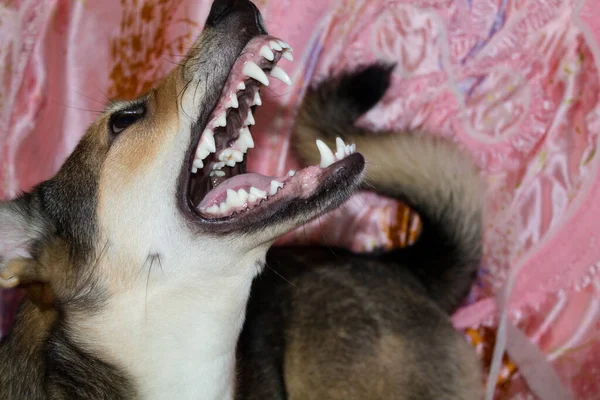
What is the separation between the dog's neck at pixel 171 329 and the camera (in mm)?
1379

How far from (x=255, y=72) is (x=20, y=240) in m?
0.68

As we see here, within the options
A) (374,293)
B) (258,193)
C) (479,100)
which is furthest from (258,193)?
(479,100)

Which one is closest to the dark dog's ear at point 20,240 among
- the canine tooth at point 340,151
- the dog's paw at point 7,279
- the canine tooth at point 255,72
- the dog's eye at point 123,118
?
the dog's paw at point 7,279

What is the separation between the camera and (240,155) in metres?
1.60

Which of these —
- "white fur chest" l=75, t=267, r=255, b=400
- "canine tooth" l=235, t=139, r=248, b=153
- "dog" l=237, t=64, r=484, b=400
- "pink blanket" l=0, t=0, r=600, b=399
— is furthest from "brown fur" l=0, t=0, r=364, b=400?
"pink blanket" l=0, t=0, r=600, b=399

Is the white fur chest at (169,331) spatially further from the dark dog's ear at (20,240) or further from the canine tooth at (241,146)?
the canine tooth at (241,146)

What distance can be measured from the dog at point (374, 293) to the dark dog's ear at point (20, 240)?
0.77m

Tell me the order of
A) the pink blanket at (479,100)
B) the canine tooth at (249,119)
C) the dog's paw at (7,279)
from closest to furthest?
the dog's paw at (7,279) < the canine tooth at (249,119) < the pink blanket at (479,100)

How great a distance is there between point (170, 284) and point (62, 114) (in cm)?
131

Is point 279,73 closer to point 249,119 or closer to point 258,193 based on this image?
point 249,119

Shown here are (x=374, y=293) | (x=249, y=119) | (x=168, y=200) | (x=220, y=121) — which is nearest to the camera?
(x=168, y=200)

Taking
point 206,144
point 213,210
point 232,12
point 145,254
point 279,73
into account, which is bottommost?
point 145,254

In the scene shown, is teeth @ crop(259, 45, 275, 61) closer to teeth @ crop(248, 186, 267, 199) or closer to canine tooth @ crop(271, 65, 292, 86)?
canine tooth @ crop(271, 65, 292, 86)

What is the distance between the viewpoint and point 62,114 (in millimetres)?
2369
